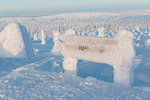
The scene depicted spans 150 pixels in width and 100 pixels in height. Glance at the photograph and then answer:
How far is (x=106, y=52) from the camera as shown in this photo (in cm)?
1683

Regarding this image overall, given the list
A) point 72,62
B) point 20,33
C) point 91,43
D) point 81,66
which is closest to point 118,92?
point 91,43

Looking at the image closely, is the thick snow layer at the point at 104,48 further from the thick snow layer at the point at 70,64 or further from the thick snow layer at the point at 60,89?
the thick snow layer at the point at 60,89

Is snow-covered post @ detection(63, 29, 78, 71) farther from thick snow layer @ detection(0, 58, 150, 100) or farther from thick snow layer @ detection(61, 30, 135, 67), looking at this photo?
thick snow layer @ detection(0, 58, 150, 100)

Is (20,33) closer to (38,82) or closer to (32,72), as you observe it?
(32,72)

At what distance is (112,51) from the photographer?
1638 centimetres

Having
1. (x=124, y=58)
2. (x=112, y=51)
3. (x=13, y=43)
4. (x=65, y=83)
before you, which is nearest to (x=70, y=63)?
(x=65, y=83)

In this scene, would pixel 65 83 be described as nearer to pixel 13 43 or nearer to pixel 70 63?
pixel 70 63

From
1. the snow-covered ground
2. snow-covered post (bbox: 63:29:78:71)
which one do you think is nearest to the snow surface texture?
the snow-covered ground

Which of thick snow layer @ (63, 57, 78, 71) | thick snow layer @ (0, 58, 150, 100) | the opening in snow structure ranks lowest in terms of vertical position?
thick snow layer @ (0, 58, 150, 100)

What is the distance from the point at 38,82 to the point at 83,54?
4.62 metres

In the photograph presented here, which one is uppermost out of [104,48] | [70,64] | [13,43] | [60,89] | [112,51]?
[104,48]

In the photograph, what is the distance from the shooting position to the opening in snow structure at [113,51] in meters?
15.7

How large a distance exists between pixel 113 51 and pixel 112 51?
0.09 meters

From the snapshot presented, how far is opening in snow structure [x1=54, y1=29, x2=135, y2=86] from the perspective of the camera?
15.7 m
